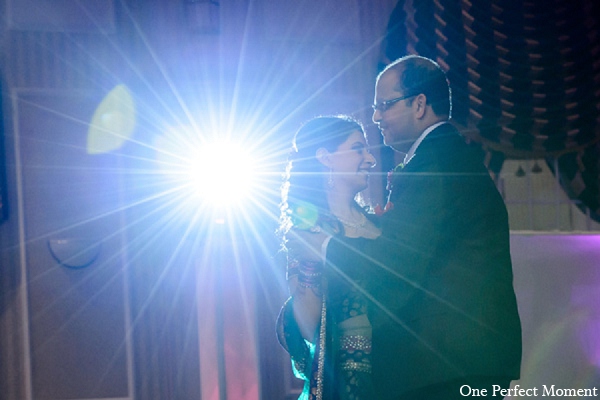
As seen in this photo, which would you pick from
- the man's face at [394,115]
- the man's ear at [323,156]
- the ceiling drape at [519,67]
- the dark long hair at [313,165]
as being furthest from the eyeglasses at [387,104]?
the ceiling drape at [519,67]

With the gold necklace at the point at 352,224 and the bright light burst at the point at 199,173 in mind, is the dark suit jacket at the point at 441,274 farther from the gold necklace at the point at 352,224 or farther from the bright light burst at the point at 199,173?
the bright light burst at the point at 199,173

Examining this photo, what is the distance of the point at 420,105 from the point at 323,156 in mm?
377

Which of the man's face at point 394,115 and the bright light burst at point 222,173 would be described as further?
the bright light burst at point 222,173

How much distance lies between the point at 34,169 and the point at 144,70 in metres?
0.85

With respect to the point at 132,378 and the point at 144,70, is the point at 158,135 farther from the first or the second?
the point at 132,378

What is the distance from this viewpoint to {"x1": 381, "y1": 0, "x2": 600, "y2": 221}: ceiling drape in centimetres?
323

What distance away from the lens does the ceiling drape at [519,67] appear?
323 cm

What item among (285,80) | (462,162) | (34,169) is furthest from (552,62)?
(34,169)

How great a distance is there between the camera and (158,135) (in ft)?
10.9

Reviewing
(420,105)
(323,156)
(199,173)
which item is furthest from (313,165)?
(199,173)

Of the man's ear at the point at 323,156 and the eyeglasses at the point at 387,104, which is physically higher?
the eyeglasses at the point at 387,104

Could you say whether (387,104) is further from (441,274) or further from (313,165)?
(441,274)

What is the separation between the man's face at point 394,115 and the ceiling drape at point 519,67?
1.34m

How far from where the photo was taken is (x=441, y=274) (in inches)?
72.4
